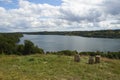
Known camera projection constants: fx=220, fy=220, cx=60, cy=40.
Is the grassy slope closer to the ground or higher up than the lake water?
higher up

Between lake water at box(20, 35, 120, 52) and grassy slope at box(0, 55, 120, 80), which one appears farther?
lake water at box(20, 35, 120, 52)

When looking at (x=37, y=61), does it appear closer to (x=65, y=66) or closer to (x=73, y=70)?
(x=65, y=66)

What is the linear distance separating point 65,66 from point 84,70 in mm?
1285

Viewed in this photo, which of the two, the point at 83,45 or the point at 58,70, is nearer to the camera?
the point at 58,70

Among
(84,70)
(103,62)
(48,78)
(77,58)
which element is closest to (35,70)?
(48,78)

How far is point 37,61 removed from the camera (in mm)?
13547

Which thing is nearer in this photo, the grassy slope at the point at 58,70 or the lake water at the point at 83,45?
the grassy slope at the point at 58,70

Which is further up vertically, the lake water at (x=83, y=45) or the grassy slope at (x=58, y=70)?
the grassy slope at (x=58, y=70)

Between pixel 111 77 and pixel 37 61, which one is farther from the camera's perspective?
pixel 37 61

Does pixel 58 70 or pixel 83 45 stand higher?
pixel 58 70

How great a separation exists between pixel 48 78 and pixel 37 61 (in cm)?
401

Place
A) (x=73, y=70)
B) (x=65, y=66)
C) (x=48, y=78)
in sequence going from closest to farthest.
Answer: (x=48, y=78) < (x=73, y=70) < (x=65, y=66)

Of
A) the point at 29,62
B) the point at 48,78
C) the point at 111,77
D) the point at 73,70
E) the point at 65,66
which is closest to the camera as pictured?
the point at 48,78

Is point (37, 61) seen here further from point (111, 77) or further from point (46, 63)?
point (111, 77)
